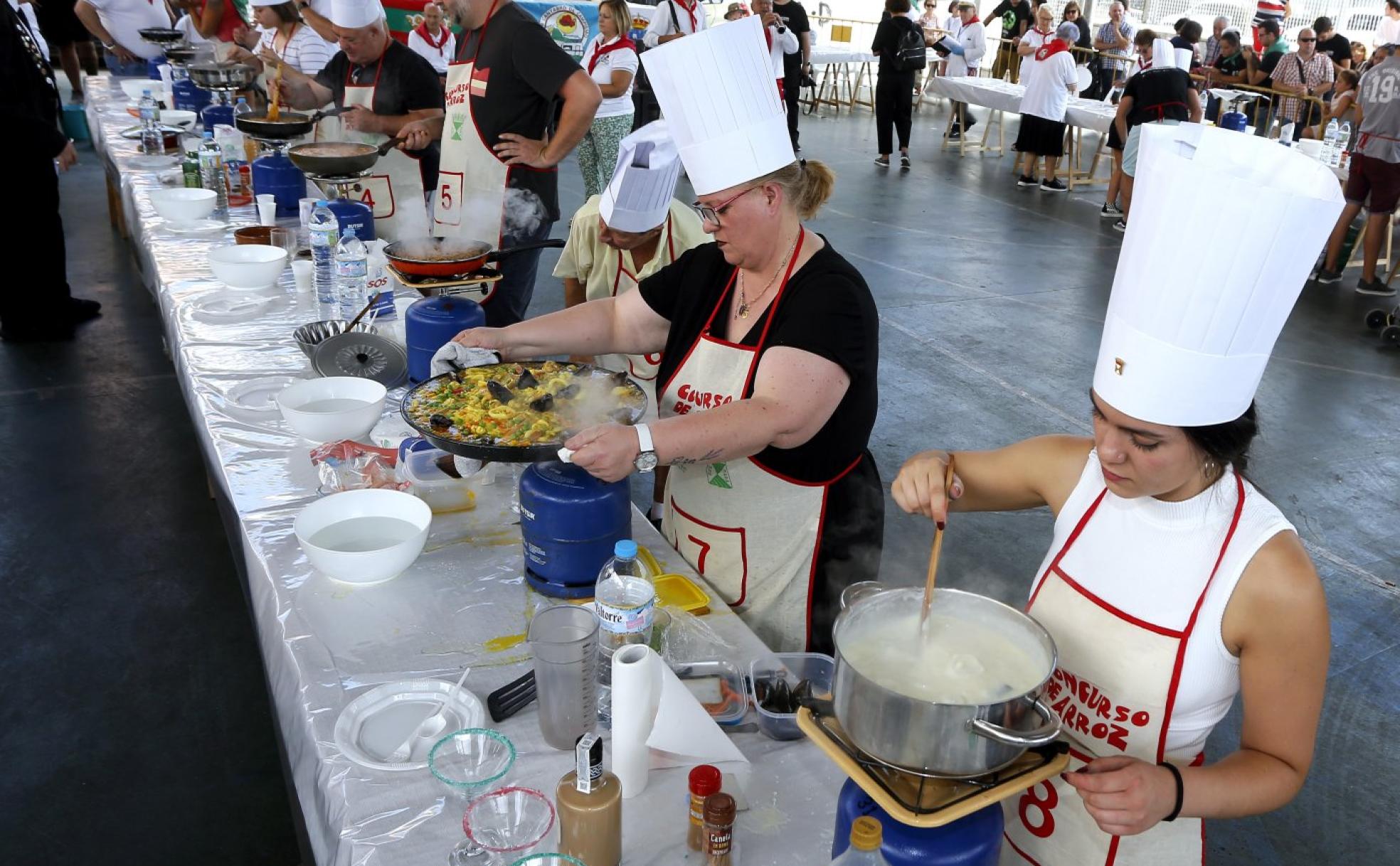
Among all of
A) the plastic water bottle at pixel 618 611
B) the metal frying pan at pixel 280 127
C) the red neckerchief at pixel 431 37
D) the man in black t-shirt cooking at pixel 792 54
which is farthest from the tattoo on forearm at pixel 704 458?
the man in black t-shirt cooking at pixel 792 54

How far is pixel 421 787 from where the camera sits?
1.54 metres

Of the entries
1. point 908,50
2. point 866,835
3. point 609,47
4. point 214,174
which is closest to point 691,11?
point 609,47

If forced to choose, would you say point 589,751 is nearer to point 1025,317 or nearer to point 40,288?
point 40,288

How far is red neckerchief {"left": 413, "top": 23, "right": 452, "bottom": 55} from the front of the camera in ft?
28.7

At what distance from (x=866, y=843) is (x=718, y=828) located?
0.90ft

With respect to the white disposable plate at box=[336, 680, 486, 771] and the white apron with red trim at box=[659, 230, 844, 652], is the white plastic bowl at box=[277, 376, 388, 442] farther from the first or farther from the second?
the white disposable plate at box=[336, 680, 486, 771]

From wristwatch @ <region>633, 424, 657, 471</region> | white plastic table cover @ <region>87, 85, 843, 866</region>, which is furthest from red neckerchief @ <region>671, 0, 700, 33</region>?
wristwatch @ <region>633, 424, 657, 471</region>

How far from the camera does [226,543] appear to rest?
12.7 ft

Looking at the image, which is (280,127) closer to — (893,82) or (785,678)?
(785,678)

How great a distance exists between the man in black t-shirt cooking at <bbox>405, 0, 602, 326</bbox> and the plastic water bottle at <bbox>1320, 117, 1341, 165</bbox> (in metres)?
5.72

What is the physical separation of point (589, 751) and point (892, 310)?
19.6 feet

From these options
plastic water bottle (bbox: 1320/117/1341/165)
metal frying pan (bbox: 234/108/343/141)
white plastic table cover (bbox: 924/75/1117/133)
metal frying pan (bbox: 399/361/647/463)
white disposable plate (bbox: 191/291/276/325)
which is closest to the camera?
metal frying pan (bbox: 399/361/647/463)

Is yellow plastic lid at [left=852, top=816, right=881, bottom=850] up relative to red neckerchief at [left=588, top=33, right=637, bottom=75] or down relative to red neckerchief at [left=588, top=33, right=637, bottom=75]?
down

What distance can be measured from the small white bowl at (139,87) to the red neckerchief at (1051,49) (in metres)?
8.52
